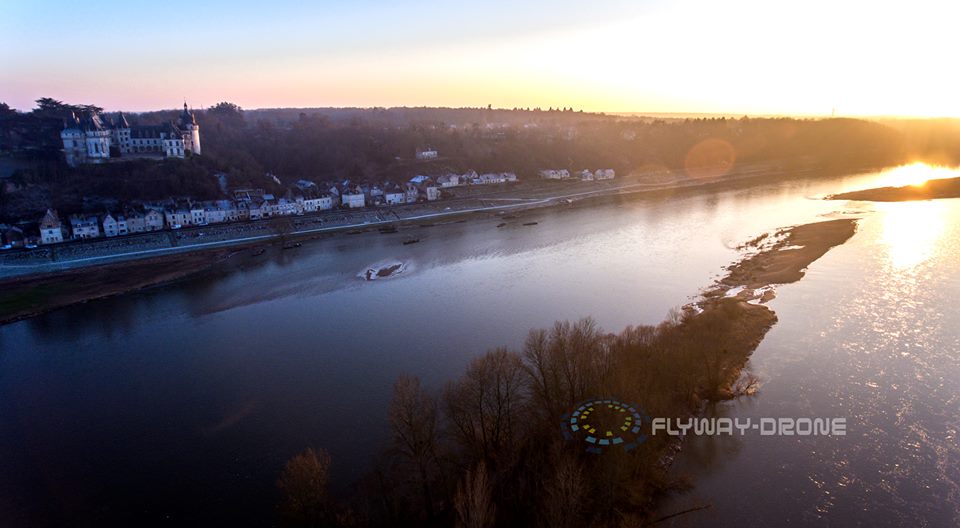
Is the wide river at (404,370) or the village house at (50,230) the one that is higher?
the village house at (50,230)

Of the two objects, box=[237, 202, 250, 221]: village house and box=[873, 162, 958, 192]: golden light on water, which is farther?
box=[873, 162, 958, 192]: golden light on water

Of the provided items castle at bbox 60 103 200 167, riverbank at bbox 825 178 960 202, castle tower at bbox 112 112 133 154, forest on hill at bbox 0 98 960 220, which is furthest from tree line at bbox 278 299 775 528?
castle tower at bbox 112 112 133 154

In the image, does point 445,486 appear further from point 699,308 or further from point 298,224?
point 298,224

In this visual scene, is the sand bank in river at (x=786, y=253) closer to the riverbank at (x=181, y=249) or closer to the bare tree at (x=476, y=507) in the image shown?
the bare tree at (x=476, y=507)
